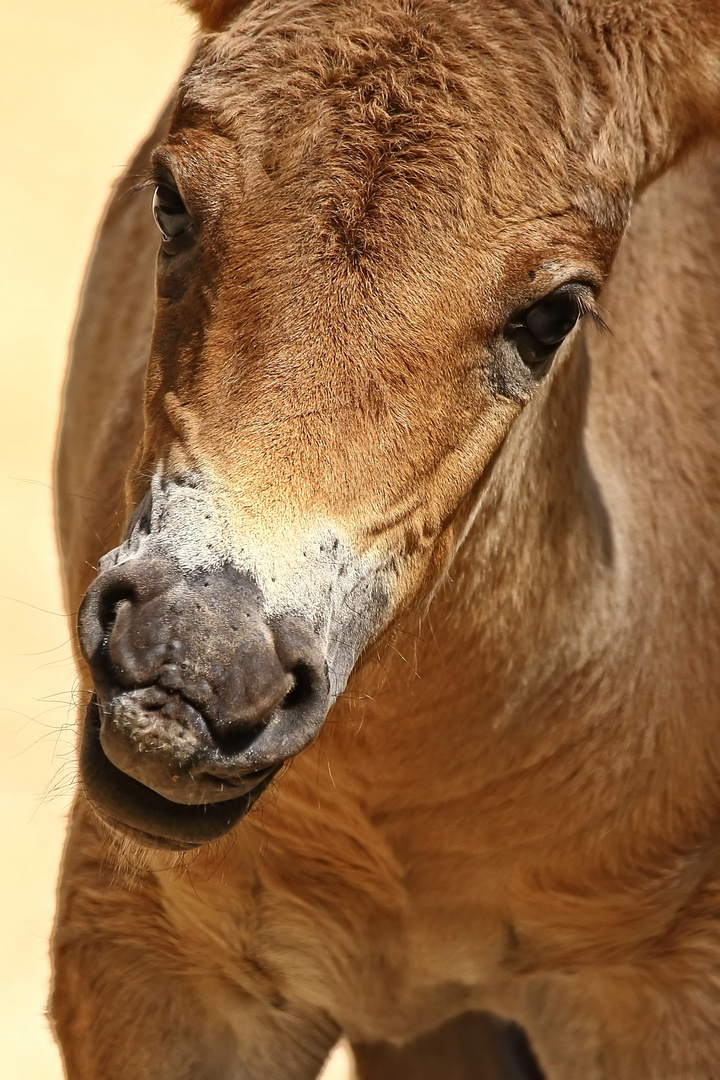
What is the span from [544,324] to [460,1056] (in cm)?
249

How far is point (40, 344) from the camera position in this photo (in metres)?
9.13

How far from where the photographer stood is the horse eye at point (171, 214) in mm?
2592

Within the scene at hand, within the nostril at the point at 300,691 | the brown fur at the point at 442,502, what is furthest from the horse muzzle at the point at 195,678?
the brown fur at the point at 442,502

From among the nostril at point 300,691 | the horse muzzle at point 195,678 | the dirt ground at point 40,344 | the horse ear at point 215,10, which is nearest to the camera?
the horse muzzle at point 195,678

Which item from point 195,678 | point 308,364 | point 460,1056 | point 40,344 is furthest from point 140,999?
point 40,344

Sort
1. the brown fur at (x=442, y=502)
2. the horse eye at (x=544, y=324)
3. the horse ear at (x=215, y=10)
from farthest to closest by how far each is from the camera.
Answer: the horse ear at (x=215, y=10)
the horse eye at (x=544, y=324)
the brown fur at (x=442, y=502)

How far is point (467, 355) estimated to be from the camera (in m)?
2.44

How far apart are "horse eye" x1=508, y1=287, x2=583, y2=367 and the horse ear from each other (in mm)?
960

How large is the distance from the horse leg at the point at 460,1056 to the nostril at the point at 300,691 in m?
2.10

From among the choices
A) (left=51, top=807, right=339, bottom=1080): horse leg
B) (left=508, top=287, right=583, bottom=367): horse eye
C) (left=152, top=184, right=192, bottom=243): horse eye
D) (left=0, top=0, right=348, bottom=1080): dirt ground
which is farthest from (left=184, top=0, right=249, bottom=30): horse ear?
(left=51, top=807, right=339, bottom=1080): horse leg

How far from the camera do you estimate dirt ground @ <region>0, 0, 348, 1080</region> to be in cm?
572

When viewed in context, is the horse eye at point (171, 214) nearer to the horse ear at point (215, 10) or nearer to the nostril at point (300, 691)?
the horse ear at point (215, 10)

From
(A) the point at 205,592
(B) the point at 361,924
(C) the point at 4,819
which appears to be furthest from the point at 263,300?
(C) the point at 4,819

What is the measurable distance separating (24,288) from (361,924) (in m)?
6.98
